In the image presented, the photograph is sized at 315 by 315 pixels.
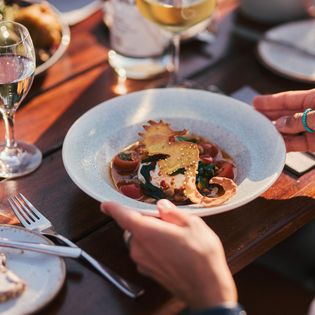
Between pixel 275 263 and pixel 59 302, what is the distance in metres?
0.93

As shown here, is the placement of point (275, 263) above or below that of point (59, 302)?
below

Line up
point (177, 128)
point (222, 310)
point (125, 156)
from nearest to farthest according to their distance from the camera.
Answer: point (222, 310)
point (125, 156)
point (177, 128)

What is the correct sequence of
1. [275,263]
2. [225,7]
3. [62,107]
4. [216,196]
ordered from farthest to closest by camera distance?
1. [225,7]
2. [275,263]
3. [62,107]
4. [216,196]

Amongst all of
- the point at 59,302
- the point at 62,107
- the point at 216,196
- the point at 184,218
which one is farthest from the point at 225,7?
the point at 59,302

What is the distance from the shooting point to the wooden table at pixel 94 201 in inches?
38.4

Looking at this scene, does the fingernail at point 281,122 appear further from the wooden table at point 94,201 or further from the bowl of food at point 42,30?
the bowl of food at point 42,30

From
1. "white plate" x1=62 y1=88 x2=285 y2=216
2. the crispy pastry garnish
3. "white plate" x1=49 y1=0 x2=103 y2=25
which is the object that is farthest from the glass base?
"white plate" x1=49 y1=0 x2=103 y2=25

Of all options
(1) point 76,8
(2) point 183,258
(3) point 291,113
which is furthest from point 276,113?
(1) point 76,8

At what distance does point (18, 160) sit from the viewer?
127 centimetres

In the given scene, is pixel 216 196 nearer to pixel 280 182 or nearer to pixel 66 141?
pixel 280 182

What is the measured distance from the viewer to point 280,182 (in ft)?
4.09

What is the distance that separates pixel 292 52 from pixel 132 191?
0.77 m

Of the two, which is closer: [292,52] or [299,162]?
[299,162]

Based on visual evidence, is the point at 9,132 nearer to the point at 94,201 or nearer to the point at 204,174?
the point at 94,201
